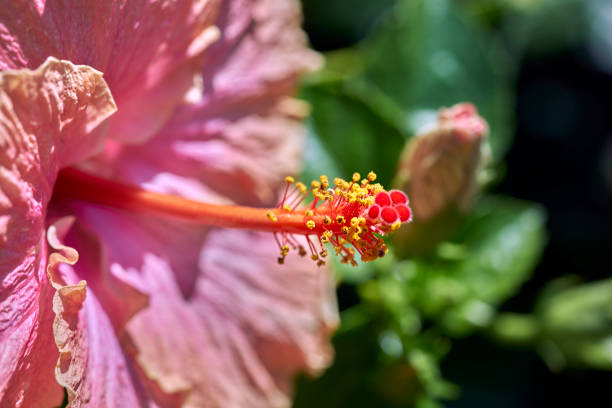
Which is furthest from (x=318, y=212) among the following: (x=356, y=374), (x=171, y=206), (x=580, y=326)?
(x=580, y=326)

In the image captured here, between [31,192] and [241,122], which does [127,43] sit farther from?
[241,122]

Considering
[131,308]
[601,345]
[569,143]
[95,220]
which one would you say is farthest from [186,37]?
[569,143]

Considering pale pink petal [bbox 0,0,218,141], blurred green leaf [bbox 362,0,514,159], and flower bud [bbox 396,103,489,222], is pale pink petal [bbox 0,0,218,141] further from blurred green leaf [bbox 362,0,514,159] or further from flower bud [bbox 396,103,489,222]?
blurred green leaf [bbox 362,0,514,159]

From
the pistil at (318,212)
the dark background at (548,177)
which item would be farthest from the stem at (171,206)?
the dark background at (548,177)

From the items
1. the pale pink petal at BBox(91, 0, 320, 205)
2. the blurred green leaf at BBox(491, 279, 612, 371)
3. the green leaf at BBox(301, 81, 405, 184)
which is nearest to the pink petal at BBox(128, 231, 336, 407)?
the pale pink petal at BBox(91, 0, 320, 205)

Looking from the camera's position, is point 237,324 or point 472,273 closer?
point 237,324
